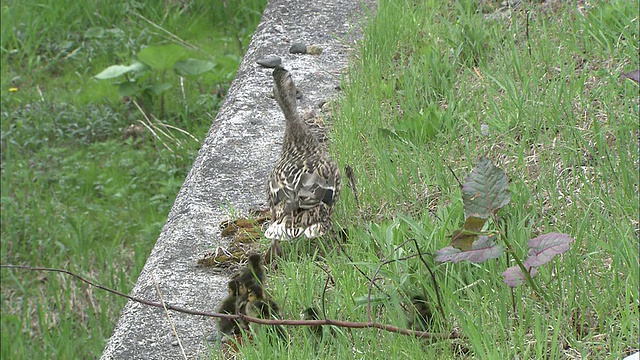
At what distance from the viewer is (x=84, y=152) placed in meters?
7.75

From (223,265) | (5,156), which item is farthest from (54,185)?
(223,265)

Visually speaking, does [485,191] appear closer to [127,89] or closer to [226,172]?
[226,172]

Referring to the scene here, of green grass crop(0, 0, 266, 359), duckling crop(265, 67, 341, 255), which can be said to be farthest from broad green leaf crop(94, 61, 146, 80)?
duckling crop(265, 67, 341, 255)

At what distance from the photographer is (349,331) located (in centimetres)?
333

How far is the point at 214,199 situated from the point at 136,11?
15.0 ft

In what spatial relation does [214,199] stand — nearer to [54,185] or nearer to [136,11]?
[54,185]

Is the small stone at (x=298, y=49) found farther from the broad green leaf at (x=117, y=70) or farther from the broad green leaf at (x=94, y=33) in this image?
the broad green leaf at (x=94, y=33)

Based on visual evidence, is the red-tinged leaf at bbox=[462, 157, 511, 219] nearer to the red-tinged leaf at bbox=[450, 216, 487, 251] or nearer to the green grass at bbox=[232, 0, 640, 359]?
the red-tinged leaf at bbox=[450, 216, 487, 251]

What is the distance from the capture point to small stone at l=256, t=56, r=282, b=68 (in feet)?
18.9

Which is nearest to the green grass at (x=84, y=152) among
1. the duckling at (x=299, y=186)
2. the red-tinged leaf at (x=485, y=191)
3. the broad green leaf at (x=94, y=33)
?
the broad green leaf at (x=94, y=33)

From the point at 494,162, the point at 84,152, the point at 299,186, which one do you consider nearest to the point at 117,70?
the point at 84,152

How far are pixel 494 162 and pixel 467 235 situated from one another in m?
1.21

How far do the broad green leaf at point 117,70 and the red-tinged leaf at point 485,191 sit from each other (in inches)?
188

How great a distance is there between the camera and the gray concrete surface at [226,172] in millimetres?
3727
